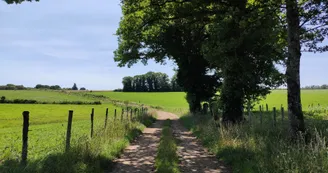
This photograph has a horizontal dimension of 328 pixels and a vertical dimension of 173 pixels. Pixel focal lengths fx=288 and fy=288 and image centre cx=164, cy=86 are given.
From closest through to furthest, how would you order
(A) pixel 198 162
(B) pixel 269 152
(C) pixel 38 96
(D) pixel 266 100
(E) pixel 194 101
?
(B) pixel 269 152, (A) pixel 198 162, (E) pixel 194 101, (D) pixel 266 100, (C) pixel 38 96

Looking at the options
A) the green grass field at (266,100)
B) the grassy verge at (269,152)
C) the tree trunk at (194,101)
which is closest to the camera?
the grassy verge at (269,152)

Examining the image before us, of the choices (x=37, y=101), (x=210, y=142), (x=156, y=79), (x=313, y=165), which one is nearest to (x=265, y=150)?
(x=313, y=165)

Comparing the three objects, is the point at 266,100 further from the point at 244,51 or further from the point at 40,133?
the point at 40,133

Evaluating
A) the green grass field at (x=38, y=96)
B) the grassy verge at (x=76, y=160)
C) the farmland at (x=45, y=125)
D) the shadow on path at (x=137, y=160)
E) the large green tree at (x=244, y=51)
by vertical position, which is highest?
the large green tree at (x=244, y=51)

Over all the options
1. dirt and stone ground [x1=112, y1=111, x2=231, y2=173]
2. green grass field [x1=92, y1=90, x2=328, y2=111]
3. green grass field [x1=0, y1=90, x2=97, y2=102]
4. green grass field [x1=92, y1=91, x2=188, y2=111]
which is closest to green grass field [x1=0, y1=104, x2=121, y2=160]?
dirt and stone ground [x1=112, y1=111, x2=231, y2=173]

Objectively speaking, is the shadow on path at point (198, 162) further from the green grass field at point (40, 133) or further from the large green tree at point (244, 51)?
the large green tree at point (244, 51)

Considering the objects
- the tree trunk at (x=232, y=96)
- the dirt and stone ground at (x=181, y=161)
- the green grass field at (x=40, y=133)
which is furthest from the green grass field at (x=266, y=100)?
the dirt and stone ground at (x=181, y=161)

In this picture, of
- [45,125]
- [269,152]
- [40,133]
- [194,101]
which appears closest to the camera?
[269,152]

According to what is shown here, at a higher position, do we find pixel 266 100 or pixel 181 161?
pixel 266 100

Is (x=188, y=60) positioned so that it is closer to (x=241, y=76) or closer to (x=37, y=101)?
(x=241, y=76)

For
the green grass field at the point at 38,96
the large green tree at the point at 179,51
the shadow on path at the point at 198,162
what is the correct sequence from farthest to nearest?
the green grass field at the point at 38,96 < the large green tree at the point at 179,51 < the shadow on path at the point at 198,162

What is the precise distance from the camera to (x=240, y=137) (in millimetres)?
11219

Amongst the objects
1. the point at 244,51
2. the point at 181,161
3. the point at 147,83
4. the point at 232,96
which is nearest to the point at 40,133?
the point at 232,96

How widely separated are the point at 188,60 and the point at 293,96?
73.3 ft
